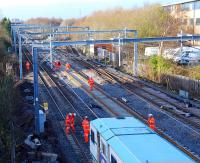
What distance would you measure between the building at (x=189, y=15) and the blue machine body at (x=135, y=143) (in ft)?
151

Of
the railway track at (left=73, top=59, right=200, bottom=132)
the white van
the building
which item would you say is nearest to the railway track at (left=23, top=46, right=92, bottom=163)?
the railway track at (left=73, top=59, right=200, bottom=132)

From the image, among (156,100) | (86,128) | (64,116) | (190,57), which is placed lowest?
(64,116)

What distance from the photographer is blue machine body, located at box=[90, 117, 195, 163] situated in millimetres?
8891

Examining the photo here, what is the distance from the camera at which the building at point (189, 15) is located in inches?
2264

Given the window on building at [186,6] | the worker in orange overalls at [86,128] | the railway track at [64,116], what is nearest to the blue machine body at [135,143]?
the railway track at [64,116]

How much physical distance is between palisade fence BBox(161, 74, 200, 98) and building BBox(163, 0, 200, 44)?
26.8 m

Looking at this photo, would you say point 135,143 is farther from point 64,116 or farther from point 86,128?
point 64,116

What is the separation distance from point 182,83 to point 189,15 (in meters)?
34.0

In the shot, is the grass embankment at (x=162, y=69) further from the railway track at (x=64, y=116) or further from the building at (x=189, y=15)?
the building at (x=189, y=15)

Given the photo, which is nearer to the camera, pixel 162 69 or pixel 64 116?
pixel 64 116

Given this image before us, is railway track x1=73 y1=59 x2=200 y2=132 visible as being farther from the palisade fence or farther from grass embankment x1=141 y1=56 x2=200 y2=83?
the palisade fence

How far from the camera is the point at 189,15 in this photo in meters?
60.0

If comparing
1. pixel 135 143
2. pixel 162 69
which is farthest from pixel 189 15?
pixel 135 143

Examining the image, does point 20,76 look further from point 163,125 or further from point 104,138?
point 104,138
